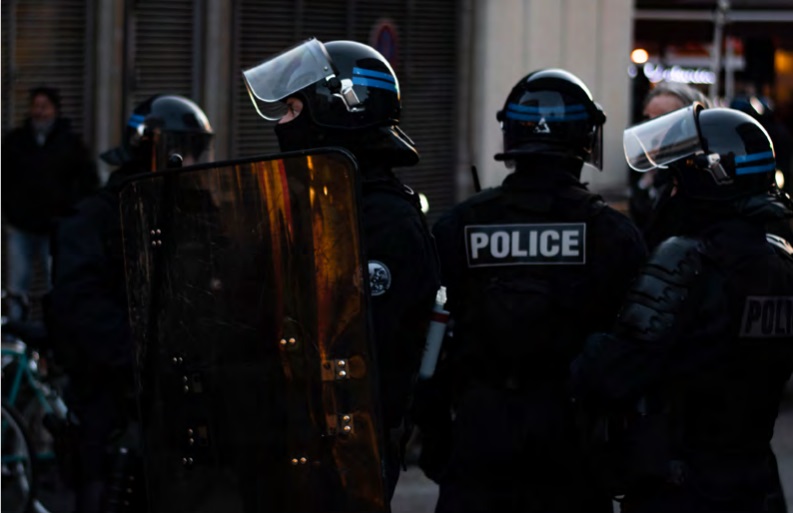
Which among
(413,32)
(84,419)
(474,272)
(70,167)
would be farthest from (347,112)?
(413,32)

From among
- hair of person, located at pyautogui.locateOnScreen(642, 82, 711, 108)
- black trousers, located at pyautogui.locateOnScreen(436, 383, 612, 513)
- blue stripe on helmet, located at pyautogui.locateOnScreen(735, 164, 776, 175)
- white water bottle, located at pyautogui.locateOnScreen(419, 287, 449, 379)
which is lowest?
black trousers, located at pyautogui.locateOnScreen(436, 383, 612, 513)

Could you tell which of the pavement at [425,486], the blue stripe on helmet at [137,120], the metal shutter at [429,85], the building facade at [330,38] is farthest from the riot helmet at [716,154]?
the metal shutter at [429,85]

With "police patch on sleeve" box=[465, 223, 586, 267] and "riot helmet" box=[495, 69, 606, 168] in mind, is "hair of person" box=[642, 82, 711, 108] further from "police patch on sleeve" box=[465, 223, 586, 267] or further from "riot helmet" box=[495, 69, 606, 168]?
"police patch on sleeve" box=[465, 223, 586, 267]

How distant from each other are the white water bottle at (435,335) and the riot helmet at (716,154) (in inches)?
30.4

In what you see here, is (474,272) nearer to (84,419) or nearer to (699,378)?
(699,378)

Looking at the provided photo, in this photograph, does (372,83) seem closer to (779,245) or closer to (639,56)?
(779,245)

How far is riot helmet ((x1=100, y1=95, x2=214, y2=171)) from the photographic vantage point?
19.1 feet

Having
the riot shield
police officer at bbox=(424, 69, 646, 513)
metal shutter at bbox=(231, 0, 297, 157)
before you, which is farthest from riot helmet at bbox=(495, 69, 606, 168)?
metal shutter at bbox=(231, 0, 297, 157)

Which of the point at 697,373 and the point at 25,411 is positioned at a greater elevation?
the point at 697,373

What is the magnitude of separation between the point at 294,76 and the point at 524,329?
94 cm

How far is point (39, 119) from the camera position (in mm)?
10391

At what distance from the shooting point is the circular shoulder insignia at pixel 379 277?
3.73 meters

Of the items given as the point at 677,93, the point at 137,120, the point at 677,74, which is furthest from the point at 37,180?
the point at 677,74

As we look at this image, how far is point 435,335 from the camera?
396 centimetres
